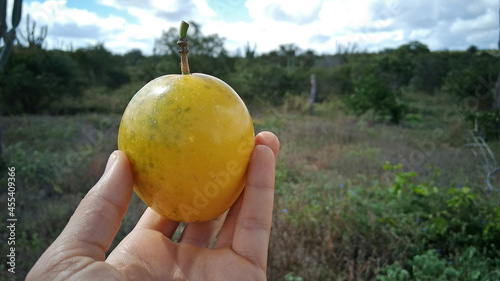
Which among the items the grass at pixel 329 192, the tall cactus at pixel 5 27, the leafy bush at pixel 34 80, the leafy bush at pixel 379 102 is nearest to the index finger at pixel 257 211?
the grass at pixel 329 192

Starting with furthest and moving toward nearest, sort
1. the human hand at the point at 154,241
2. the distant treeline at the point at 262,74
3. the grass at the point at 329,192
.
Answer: the distant treeline at the point at 262,74
the grass at the point at 329,192
the human hand at the point at 154,241

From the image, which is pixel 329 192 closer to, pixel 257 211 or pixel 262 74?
pixel 257 211

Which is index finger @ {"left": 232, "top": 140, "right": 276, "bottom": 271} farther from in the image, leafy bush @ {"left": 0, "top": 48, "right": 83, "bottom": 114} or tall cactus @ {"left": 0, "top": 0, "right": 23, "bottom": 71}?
leafy bush @ {"left": 0, "top": 48, "right": 83, "bottom": 114}

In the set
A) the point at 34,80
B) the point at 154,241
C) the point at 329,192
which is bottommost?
the point at 329,192

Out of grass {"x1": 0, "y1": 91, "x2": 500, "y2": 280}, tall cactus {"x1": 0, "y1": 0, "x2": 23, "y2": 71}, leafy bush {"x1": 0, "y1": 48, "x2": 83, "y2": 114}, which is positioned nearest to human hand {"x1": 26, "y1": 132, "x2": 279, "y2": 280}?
grass {"x1": 0, "y1": 91, "x2": 500, "y2": 280}

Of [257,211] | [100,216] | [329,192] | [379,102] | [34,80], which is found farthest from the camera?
[379,102]

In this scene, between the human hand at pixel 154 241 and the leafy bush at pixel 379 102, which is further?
the leafy bush at pixel 379 102

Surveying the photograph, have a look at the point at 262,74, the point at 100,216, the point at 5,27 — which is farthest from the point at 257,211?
the point at 262,74

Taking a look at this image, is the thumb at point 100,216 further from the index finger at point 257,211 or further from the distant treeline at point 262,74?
the distant treeline at point 262,74
